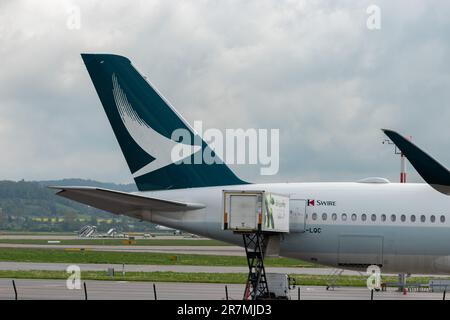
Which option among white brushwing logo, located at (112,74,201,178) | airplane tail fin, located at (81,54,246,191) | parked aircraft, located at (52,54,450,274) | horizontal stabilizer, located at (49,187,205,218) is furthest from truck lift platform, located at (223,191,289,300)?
white brushwing logo, located at (112,74,201,178)

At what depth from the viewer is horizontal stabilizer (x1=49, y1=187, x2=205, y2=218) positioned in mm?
36500

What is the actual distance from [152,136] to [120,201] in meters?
3.94

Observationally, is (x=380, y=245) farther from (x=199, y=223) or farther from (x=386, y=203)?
(x=199, y=223)

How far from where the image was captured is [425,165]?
39.4m

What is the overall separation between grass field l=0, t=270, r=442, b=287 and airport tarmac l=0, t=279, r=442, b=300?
9.72 feet

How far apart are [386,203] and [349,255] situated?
2.59 m

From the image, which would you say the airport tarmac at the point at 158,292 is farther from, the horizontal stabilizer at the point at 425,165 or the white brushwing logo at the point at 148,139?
the horizontal stabilizer at the point at 425,165

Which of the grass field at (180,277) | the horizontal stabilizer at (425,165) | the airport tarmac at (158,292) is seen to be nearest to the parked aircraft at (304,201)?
the horizontal stabilizer at (425,165)

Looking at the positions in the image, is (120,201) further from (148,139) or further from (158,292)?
(158,292)

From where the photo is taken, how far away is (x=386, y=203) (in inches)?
1564

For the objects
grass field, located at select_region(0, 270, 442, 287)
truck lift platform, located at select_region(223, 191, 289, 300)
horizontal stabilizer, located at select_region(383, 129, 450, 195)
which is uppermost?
horizontal stabilizer, located at select_region(383, 129, 450, 195)

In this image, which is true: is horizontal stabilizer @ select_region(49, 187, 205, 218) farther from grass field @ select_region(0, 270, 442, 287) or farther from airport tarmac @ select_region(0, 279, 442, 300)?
grass field @ select_region(0, 270, 442, 287)

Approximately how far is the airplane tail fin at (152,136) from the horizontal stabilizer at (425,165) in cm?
729

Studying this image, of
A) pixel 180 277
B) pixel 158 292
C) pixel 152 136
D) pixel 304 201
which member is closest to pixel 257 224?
pixel 304 201
